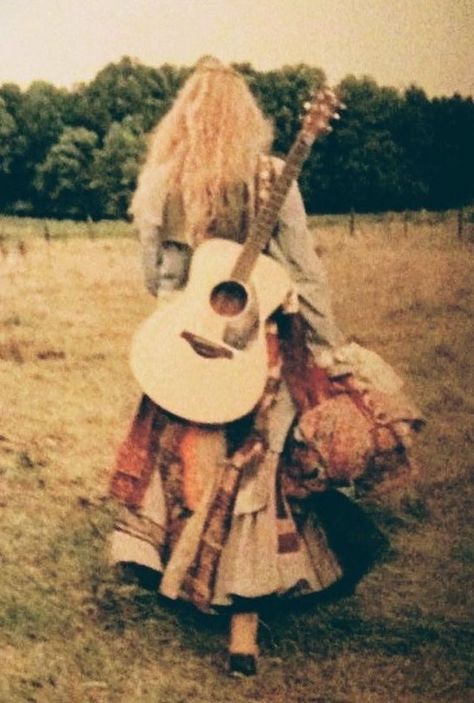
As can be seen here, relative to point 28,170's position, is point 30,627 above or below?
below

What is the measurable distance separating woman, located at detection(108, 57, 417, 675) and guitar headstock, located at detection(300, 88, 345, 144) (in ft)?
0.41

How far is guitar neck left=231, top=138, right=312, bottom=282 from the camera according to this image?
2.19 metres

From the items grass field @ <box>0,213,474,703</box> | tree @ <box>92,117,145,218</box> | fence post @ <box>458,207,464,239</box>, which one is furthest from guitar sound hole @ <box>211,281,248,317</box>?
fence post @ <box>458,207,464,239</box>

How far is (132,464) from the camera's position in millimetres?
2416

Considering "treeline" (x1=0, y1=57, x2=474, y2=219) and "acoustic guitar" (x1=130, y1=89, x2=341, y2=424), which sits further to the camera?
"treeline" (x1=0, y1=57, x2=474, y2=219)

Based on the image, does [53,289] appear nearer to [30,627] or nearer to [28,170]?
[28,170]

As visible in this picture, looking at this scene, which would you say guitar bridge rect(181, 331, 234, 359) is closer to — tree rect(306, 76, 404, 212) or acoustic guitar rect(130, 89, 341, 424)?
acoustic guitar rect(130, 89, 341, 424)

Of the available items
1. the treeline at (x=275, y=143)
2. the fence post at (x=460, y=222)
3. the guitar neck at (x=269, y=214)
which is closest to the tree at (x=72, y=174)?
the treeline at (x=275, y=143)

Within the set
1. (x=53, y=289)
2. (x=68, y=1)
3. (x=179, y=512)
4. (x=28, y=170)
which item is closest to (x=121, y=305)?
(x=53, y=289)

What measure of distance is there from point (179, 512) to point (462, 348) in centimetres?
94

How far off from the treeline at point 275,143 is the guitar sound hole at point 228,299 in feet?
1.27

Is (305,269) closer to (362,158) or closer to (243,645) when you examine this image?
(362,158)

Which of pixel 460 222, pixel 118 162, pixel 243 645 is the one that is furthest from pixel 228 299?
pixel 243 645

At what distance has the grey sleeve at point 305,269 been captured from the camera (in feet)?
7.48
